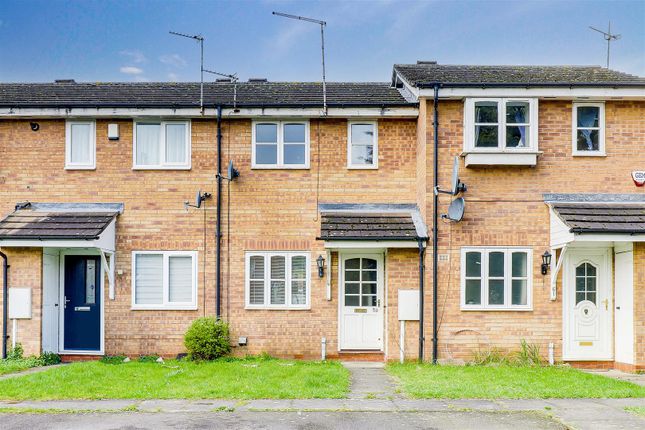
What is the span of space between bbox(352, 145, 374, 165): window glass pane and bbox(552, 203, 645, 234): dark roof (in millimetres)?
4117

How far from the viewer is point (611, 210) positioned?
13.3m

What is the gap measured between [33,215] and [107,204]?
1570mm

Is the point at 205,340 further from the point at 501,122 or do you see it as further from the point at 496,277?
the point at 501,122

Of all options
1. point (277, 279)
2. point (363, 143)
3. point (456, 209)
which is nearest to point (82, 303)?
point (277, 279)

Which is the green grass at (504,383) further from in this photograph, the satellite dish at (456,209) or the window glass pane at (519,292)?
the satellite dish at (456,209)

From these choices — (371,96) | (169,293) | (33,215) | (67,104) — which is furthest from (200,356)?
(371,96)

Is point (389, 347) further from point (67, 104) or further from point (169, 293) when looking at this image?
point (67, 104)

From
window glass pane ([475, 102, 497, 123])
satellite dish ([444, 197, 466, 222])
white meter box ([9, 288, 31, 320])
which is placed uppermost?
window glass pane ([475, 102, 497, 123])

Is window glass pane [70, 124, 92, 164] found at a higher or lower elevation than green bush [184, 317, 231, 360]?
higher

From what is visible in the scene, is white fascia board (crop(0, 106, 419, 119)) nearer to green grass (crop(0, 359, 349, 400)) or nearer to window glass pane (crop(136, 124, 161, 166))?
window glass pane (crop(136, 124, 161, 166))

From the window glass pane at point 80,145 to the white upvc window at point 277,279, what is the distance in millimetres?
4374

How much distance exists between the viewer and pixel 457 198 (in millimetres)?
13430

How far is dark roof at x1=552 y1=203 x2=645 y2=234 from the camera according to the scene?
12.5m

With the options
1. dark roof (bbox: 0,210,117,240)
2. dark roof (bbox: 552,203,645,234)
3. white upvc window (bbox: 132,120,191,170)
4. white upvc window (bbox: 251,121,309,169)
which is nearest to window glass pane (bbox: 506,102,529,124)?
dark roof (bbox: 552,203,645,234)
